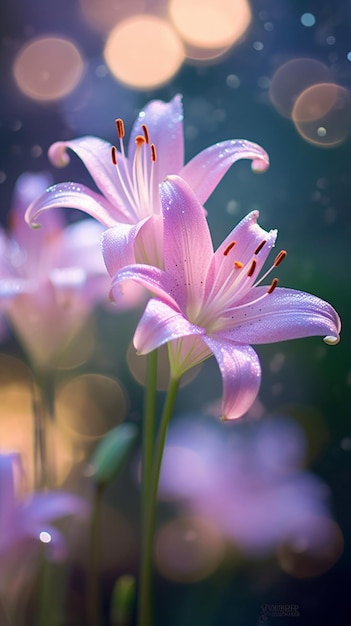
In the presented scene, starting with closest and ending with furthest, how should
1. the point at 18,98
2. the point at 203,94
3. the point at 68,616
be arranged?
the point at 68,616
the point at 203,94
the point at 18,98

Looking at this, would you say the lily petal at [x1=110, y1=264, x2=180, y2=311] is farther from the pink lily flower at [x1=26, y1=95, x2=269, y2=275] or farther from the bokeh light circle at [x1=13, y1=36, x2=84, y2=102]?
the bokeh light circle at [x1=13, y1=36, x2=84, y2=102]

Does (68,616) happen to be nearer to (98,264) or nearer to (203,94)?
(98,264)

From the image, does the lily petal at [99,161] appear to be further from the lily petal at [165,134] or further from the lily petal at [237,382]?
the lily petal at [237,382]

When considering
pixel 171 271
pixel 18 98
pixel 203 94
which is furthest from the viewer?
pixel 18 98

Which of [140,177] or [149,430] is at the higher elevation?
[140,177]

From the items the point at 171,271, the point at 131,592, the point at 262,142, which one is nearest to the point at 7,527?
the point at 131,592

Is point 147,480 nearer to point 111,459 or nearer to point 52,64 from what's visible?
point 111,459

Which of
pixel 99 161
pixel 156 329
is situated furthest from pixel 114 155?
pixel 156 329
